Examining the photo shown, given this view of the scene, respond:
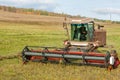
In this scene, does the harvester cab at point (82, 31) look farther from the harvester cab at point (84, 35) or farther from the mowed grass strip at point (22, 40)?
the mowed grass strip at point (22, 40)

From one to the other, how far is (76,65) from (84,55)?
837 millimetres

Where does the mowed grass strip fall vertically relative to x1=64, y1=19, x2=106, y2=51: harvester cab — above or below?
below

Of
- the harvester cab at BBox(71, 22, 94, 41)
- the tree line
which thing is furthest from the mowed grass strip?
the tree line

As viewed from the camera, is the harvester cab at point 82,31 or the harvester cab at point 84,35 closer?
the harvester cab at point 84,35

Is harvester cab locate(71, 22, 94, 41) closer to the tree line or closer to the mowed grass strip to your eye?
the mowed grass strip

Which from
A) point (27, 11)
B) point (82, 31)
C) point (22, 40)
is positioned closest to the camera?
point (82, 31)

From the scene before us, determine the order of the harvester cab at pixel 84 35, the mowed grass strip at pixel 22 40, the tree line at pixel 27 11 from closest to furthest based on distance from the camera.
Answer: the harvester cab at pixel 84 35
the mowed grass strip at pixel 22 40
the tree line at pixel 27 11

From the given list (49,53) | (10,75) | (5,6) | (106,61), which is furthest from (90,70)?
(5,6)

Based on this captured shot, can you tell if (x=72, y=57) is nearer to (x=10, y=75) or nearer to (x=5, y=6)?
(x=10, y=75)

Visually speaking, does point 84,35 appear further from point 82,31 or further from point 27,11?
point 27,11

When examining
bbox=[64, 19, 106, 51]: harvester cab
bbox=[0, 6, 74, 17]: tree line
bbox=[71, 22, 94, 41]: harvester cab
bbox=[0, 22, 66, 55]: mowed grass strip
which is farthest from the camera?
bbox=[0, 6, 74, 17]: tree line

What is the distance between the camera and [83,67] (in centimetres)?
1566

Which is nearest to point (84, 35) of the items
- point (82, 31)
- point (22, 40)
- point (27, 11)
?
point (82, 31)

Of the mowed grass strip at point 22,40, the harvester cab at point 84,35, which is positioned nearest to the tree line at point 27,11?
the mowed grass strip at point 22,40
